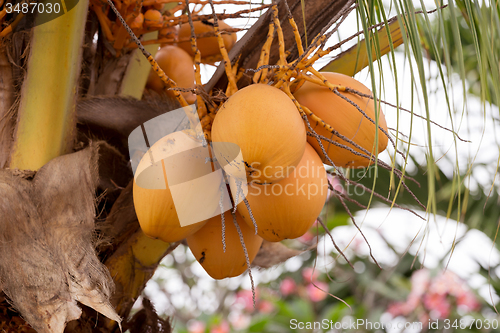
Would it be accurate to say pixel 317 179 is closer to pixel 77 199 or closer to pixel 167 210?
pixel 167 210

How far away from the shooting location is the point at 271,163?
22.3 inches

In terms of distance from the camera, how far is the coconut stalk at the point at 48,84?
81cm

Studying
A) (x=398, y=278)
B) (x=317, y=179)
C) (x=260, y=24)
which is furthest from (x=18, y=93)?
(x=398, y=278)

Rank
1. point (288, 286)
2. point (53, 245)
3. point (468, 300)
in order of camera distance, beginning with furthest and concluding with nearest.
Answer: point (288, 286) → point (468, 300) → point (53, 245)

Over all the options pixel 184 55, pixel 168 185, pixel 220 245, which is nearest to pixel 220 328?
pixel 184 55

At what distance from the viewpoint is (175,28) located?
3.38 ft

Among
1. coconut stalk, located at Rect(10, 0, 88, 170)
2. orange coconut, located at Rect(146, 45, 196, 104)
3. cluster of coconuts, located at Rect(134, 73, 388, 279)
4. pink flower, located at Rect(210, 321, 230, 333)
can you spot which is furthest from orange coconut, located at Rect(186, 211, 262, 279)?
pink flower, located at Rect(210, 321, 230, 333)

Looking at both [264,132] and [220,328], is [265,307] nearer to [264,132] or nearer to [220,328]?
[220,328]

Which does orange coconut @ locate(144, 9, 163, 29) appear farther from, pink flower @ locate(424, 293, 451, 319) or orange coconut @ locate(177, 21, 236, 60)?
pink flower @ locate(424, 293, 451, 319)

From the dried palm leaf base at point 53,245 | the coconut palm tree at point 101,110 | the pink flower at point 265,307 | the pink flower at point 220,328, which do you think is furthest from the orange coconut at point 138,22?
the pink flower at point 265,307

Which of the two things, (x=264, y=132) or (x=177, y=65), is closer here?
(x=264, y=132)

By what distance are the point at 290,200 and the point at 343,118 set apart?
0.17 metres

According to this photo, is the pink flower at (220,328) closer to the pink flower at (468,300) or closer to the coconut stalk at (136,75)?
the pink flower at (468,300)

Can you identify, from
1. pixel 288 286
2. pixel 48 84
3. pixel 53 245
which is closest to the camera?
pixel 53 245
